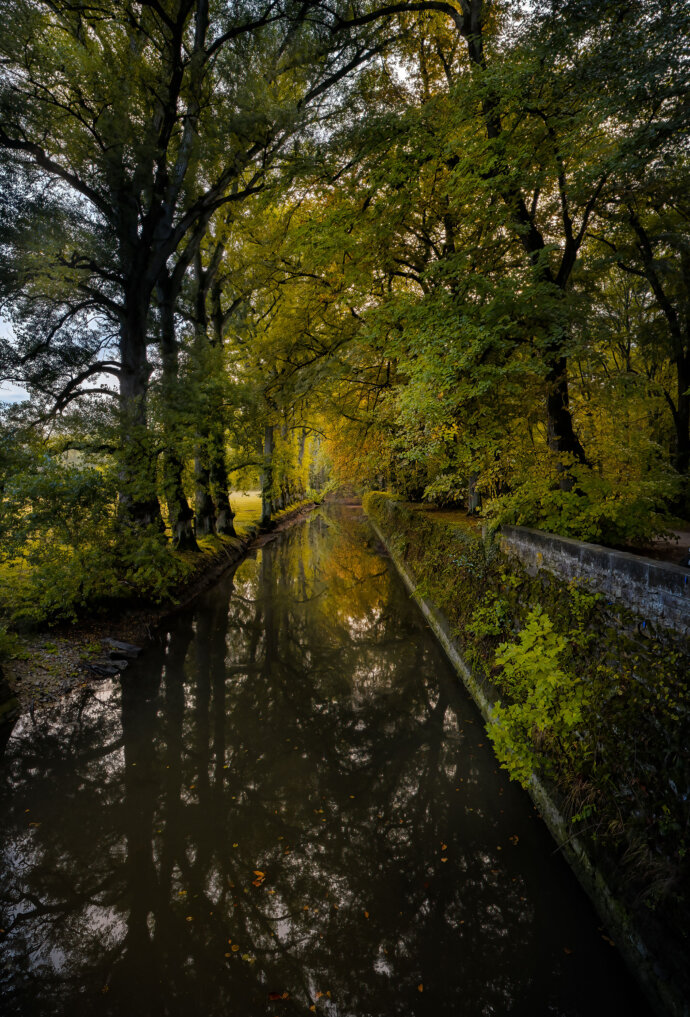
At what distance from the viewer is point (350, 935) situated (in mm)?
3447

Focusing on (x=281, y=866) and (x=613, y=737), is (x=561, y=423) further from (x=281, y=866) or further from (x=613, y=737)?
(x=281, y=866)

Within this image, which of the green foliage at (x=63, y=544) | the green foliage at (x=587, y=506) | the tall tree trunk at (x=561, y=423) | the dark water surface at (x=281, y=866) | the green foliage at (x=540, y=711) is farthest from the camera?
the tall tree trunk at (x=561, y=423)

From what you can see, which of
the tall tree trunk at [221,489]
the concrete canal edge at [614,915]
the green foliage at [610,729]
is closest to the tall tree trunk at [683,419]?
the green foliage at [610,729]

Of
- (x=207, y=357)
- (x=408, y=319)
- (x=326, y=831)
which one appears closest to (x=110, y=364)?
(x=207, y=357)

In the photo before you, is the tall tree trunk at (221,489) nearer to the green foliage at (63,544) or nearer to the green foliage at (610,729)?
the green foliage at (63,544)

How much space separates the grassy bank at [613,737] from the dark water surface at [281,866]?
62 centimetres

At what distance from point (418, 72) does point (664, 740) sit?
15.3 metres

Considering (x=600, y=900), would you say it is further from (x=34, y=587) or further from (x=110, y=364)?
(x=110, y=364)

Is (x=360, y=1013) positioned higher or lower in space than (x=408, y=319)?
lower

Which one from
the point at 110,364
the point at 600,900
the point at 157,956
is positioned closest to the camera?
the point at 157,956

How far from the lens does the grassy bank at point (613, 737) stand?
3.12 m

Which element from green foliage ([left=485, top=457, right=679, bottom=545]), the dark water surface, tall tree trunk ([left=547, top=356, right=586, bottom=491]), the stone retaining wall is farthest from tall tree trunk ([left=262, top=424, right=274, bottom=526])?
the stone retaining wall

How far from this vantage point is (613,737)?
149 inches

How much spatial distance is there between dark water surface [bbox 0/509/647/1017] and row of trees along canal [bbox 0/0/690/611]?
3.73 m
